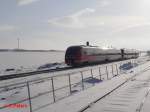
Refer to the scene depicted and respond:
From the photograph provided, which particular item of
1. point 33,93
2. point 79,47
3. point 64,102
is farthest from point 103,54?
point 64,102

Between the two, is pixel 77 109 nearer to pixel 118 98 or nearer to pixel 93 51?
pixel 118 98

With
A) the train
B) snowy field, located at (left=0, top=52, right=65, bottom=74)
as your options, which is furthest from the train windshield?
snowy field, located at (left=0, top=52, right=65, bottom=74)

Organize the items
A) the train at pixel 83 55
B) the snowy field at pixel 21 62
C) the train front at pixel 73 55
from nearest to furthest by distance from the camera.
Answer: the train front at pixel 73 55
the train at pixel 83 55
the snowy field at pixel 21 62

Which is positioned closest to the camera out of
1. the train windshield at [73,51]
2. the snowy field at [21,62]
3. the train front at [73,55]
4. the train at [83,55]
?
the train front at [73,55]

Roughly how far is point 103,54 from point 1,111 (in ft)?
125

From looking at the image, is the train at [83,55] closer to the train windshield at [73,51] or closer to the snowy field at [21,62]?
the train windshield at [73,51]

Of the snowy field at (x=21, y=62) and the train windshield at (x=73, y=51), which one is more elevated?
the train windshield at (x=73, y=51)

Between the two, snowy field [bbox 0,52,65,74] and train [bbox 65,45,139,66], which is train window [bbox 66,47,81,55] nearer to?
train [bbox 65,45,139,66]

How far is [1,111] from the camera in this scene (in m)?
11.8

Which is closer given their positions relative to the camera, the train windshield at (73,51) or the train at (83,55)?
the train at (83,55)

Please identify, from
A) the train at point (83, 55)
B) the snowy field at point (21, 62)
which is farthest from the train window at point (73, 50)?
the snowy field at point (21, 62)

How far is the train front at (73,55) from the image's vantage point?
3850 cm

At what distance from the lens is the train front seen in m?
38.5

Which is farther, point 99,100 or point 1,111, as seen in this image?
point 99,100
